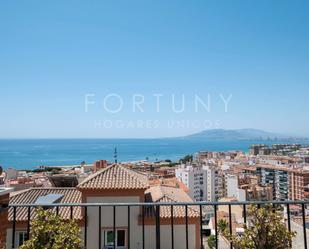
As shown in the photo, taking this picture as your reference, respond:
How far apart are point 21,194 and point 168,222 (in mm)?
4965

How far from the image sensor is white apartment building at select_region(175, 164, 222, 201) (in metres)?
60.2

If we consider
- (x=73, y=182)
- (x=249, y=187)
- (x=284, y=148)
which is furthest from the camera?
(x=284, y=148)

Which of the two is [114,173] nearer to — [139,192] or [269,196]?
[139,192]

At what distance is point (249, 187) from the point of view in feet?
179

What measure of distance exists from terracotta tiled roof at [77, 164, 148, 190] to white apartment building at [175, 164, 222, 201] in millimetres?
52848

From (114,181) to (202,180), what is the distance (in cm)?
5837

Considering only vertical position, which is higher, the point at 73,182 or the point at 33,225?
the point at 33,225

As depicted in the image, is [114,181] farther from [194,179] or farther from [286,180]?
[286,180]

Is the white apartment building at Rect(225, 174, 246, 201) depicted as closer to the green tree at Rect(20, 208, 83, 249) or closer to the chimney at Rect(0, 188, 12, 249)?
the chimney at Rect(0, 188, 12, 249)

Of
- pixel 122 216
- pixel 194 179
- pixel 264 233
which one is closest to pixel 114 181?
pixel 122 216

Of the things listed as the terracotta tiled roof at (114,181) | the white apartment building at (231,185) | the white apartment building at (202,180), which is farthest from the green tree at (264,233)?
the white apartment building at (202,180)

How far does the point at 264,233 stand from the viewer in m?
2.27

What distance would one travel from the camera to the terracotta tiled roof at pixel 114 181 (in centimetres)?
707

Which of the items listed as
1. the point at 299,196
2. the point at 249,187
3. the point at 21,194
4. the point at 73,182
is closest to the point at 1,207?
the point at 21,194
